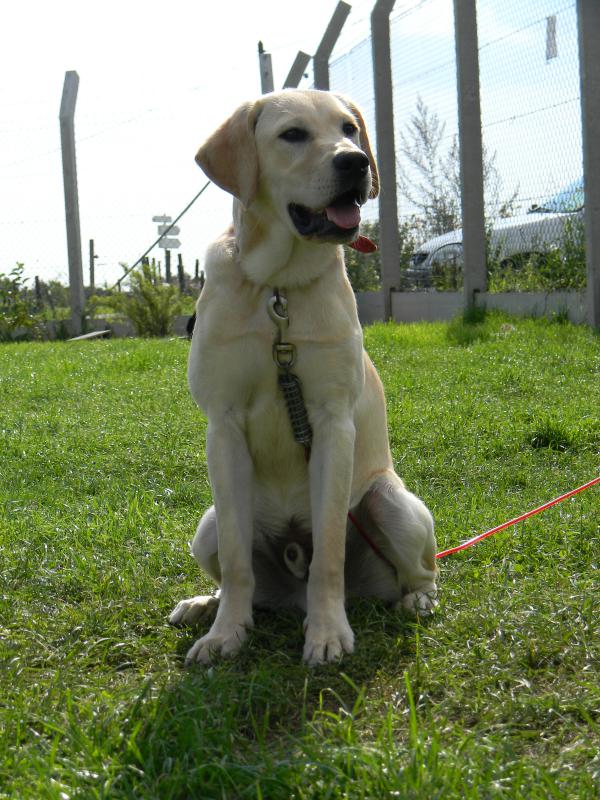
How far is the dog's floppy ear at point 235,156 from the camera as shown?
8.99 feet

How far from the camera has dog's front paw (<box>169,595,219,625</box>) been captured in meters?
2.76

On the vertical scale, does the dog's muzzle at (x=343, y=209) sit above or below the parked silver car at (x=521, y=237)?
below

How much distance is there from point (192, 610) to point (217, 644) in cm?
26

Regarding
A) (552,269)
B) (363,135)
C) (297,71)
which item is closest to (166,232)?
(297,71)

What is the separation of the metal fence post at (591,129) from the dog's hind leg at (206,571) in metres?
4.96

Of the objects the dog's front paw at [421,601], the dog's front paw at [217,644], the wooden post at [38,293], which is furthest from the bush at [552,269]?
the wooden post at [38,293]

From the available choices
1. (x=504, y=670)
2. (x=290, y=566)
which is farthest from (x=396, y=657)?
(x=290, y=566)

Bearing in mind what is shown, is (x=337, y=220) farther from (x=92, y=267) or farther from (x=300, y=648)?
(x=92, y=267)

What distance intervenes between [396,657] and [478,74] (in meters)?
7.02

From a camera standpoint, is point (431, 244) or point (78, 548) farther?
point (431, 244)

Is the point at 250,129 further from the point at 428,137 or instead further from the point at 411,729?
the point at 428,137

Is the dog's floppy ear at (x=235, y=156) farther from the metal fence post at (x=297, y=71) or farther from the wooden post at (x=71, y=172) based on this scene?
the wooden post at (x=71, y=172)

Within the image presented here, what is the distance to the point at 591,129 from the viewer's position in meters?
7.03

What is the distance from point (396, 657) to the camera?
95.9 inches
